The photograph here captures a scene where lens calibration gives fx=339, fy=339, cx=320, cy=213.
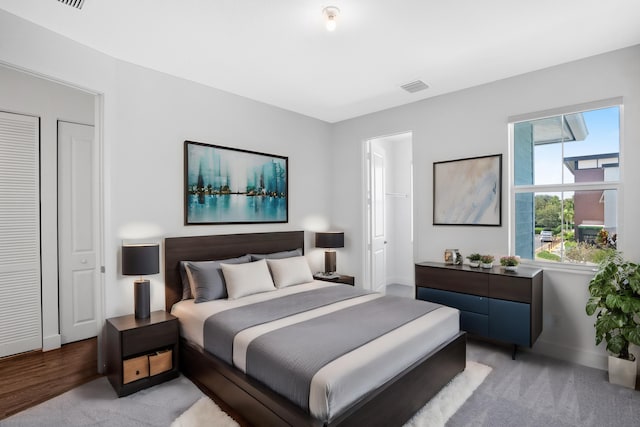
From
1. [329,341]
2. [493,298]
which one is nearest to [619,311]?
[493,298]

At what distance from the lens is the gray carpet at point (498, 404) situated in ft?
7.45

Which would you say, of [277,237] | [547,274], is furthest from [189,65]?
[547,274]

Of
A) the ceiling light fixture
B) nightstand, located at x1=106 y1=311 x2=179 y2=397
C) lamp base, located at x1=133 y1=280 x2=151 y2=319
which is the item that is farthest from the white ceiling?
nightstand, located at x1=106 y1=311 x2=179 y2=397

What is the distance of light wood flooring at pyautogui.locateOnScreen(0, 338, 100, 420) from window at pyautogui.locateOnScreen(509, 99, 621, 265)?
4370 millimetres

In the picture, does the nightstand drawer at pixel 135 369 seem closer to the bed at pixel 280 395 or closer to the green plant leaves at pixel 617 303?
the bed at pixel 280 395

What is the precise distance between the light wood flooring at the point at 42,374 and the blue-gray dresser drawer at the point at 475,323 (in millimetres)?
3433

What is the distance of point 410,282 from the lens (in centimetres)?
617

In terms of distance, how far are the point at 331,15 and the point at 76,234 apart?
3.47 metres

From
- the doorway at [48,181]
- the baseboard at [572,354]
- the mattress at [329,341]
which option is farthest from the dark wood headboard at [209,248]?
the baseboard at [572,354]

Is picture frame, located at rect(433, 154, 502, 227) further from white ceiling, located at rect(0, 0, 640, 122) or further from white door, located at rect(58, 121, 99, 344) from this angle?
white door, located at rect(58, 121, 99, 344)

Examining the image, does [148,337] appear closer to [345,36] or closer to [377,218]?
[345,36]

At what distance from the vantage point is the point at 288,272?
3.79 meters

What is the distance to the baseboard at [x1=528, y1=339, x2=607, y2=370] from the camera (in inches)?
119

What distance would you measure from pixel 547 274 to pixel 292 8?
3318 mm
